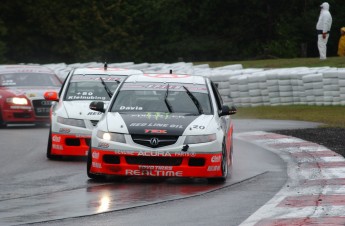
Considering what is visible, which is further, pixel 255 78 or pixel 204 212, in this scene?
pixel 255 78

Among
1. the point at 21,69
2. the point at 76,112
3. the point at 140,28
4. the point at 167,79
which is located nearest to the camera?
the point at 167,79

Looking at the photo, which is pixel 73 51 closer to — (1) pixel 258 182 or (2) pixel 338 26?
(2) pixel 338 26

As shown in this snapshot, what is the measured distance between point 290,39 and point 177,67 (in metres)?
23.0

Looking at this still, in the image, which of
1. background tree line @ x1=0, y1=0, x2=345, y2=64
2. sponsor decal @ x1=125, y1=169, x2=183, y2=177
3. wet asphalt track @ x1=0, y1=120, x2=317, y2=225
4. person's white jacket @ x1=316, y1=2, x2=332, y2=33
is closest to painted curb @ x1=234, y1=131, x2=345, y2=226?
wet asphalt track @ x1=0, y1=120, x2=317, y2=225

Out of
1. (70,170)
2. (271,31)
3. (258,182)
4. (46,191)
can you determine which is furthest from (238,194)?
(271,31)

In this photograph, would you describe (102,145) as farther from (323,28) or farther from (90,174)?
(323,28)

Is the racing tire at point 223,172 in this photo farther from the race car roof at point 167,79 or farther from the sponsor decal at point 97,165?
the race car roof at point 167,79

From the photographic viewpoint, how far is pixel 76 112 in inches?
677

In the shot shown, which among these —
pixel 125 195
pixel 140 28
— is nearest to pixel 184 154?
pixel 125 195

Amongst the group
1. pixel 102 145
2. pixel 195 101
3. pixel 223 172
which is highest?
pixel 195 101

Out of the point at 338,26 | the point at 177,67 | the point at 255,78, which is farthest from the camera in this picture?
the point at 338,26

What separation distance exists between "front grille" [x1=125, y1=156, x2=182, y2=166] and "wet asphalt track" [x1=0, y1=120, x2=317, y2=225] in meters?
0.27

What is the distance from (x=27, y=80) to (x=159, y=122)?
39.2ft

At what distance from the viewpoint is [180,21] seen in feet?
209
